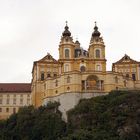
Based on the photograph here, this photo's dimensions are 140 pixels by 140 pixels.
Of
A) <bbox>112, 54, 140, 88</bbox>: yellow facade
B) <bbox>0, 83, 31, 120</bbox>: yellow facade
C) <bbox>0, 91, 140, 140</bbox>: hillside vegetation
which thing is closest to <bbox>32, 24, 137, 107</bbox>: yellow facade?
<bbox>0, 91, 140, 140</bbox>: hillside vegetation

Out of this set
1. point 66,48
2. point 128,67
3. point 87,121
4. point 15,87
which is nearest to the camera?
point 87,121

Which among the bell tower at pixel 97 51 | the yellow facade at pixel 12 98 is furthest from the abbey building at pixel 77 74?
the yellow facade at pixel 12 98

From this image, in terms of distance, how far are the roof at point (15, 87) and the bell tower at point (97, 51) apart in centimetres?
2249

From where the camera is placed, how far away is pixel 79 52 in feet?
320

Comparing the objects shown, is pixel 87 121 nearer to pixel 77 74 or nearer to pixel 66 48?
pixel 77 74

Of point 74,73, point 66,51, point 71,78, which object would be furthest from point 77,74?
point 66,51

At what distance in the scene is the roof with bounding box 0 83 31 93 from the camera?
106 meters

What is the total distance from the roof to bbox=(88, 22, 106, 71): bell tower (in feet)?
73.8

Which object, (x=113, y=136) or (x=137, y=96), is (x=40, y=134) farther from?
(x=137, y=96)

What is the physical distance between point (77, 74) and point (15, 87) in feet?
99.6

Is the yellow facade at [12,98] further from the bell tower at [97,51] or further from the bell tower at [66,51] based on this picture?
the bell tower at [97,51]

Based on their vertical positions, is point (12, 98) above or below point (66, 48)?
below

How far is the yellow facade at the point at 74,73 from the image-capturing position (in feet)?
271

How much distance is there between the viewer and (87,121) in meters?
75.0
